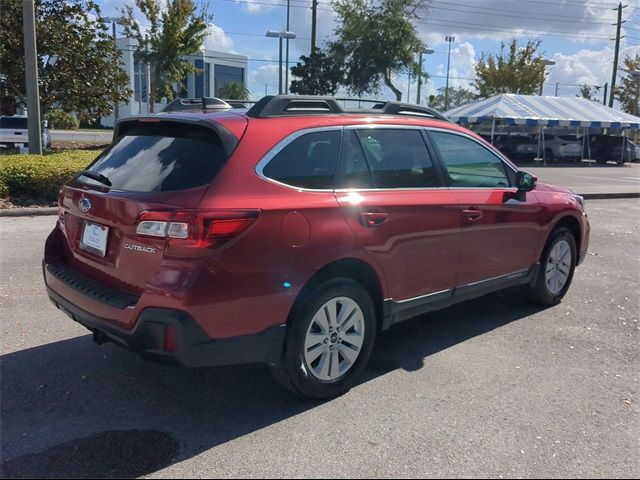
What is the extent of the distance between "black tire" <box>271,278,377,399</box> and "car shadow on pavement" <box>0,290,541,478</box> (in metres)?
0.15

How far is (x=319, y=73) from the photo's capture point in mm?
31219

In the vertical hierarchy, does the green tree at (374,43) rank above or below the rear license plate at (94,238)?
above

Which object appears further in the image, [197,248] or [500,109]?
[500,109]

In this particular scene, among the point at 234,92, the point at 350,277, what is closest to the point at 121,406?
the point at 350,277

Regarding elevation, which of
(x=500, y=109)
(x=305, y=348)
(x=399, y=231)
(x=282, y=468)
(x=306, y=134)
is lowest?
(x=282, y=468)

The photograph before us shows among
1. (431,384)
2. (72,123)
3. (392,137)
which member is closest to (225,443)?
(431,384)

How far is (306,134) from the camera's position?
348cm

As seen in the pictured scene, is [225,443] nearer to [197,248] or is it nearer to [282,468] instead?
[282,468]

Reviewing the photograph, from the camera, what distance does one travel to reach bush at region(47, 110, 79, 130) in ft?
142

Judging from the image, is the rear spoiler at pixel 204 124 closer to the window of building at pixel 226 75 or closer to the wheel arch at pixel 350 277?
the wheel arch at pixel 350 277

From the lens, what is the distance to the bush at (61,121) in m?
43.2

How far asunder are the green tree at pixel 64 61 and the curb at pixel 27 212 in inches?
315

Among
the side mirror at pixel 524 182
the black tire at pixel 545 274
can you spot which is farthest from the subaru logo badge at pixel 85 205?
the black tire at pixel 545 274

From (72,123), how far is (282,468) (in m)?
49.7
